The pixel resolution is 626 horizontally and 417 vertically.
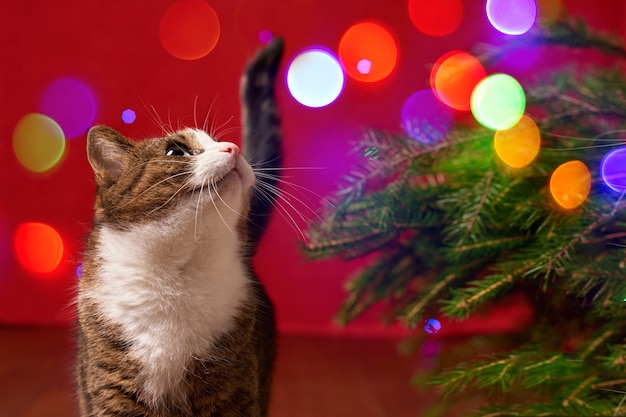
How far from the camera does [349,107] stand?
4.53 feet

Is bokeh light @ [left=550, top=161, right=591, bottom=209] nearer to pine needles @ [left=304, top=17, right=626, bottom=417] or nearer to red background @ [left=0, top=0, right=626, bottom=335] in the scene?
pine needles @ [left=304, top=17, right=626, bottom=417]

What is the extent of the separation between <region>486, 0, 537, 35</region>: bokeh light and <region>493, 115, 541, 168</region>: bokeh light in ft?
0.94

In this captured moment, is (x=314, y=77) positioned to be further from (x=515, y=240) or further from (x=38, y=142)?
(x=38, y=142)

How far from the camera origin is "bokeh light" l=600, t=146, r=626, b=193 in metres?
0.62

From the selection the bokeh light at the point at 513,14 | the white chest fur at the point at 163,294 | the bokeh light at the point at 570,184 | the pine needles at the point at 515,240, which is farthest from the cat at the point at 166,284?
the bokeh light at the point at 513,14

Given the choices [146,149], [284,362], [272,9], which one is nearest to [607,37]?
[146,149]

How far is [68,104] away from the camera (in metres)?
1.17

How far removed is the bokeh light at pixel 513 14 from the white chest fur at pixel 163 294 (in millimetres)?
630

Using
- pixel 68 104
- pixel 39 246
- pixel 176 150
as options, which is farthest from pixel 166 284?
pixel 39 246

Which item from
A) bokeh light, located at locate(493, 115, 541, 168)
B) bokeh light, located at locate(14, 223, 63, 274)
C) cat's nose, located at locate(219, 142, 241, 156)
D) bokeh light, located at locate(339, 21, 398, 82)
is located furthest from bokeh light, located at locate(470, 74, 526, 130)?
bokeh light, located at locate(14, 223, 63, 274)

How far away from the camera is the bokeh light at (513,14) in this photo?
92cm

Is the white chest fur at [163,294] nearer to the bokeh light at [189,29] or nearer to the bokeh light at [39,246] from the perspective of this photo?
the bokeh light at [189,29]

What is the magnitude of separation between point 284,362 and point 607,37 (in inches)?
33.2

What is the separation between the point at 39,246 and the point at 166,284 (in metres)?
0.90
